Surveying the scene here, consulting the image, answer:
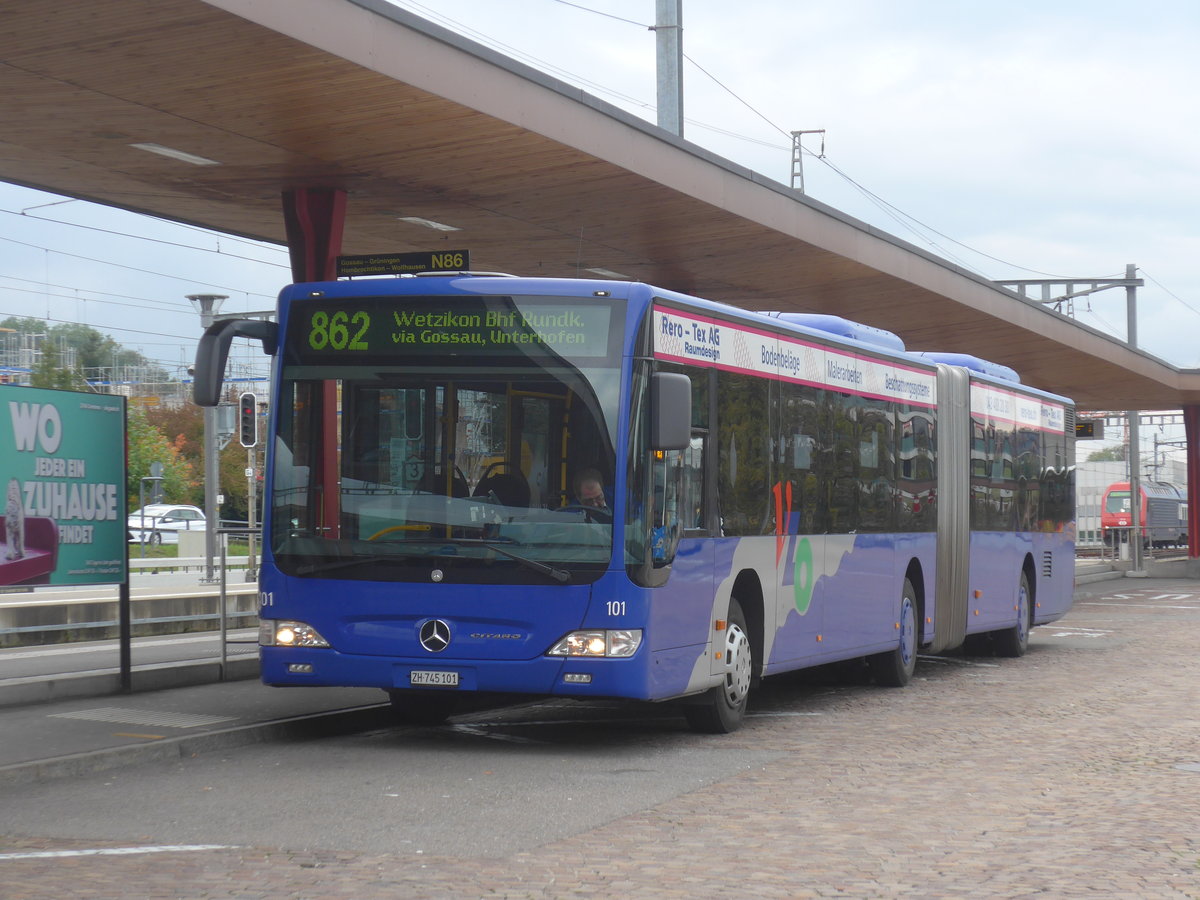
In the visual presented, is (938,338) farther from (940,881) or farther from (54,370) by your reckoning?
(54,370)

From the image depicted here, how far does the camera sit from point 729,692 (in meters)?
12.3

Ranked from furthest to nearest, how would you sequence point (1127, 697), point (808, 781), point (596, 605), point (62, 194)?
point (62, 194) < point (1127, 697) < point (596, 605) < point (808, 781)

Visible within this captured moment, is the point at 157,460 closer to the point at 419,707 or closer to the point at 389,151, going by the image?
the point at 389,151

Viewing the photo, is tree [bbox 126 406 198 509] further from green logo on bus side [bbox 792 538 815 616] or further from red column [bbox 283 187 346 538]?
green logo on bus side [bbox 792 538 815 616]

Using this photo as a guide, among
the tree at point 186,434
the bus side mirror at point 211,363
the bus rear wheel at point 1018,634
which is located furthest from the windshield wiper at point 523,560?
the tree at point 186,434

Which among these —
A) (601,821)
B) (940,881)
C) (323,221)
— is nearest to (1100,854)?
(940,881)

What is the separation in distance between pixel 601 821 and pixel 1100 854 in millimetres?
2369

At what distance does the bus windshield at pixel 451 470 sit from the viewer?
10766 mm

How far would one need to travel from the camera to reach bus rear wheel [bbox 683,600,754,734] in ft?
39.9

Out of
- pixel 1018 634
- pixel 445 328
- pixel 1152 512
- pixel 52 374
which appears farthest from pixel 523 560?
pixel 1152 512

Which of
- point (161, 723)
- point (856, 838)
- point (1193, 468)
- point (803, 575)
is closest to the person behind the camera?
point (856, 838)

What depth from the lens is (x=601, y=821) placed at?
8.45 m

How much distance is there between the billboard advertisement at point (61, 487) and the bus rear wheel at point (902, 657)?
7.25 meters

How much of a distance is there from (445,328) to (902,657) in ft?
23.9
